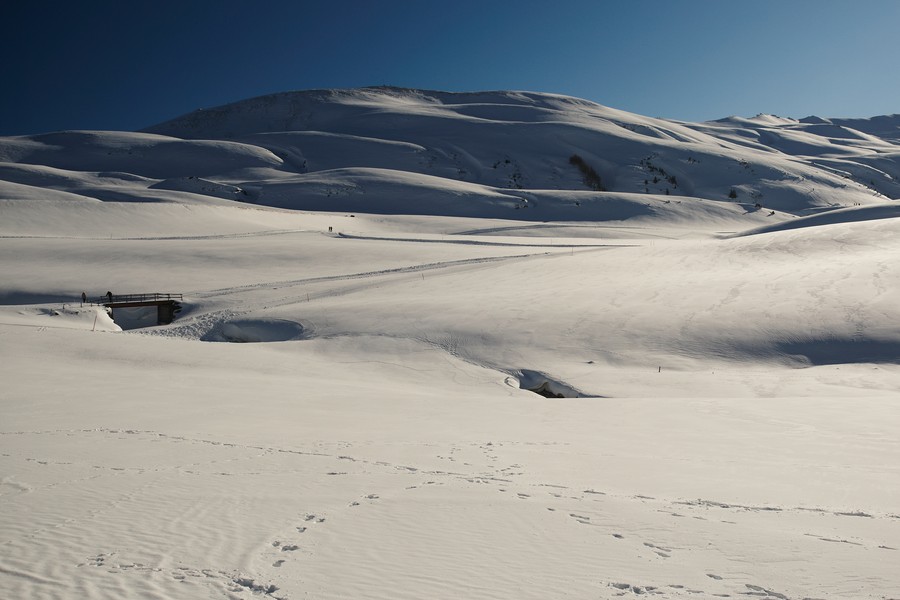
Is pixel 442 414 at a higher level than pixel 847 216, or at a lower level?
lower

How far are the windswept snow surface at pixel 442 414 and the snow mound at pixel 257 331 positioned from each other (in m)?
0.10

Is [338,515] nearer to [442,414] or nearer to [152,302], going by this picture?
[442,414]

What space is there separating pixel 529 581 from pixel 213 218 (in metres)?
53.7

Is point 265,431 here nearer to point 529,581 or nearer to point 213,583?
point 213,583

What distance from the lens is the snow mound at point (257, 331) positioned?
23.9m

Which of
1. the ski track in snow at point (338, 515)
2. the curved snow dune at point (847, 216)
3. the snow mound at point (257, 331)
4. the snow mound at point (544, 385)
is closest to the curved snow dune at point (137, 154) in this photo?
the curved snow dune at point (847, 216)

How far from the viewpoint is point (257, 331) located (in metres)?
24.5

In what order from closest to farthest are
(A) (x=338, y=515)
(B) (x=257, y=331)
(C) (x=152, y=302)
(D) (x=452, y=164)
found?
(A) (x=338, y=515) → (B) (x=257, y=331) → (C) (x=152, y=302) → (D) (x=452, y=164)

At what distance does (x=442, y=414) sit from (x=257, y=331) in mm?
13425

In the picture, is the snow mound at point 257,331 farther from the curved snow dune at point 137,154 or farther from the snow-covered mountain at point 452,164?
the curved snow dune at point 137,154

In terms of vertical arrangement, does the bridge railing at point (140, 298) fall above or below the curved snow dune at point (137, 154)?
below

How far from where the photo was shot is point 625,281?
2784 cm

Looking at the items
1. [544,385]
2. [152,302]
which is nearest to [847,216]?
[544,385]

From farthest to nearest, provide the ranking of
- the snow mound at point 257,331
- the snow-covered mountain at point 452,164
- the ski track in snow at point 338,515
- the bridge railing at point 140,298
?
the snow-covered mountain at point 452,164 → the bridge railing at point 140,298 → the snow mound at point 257,331 → the ski track in snow at point 338,515
